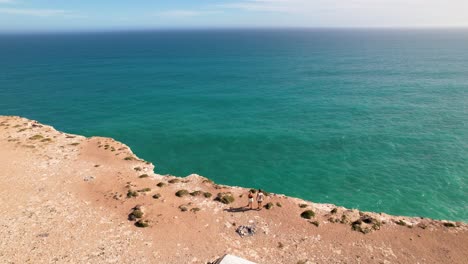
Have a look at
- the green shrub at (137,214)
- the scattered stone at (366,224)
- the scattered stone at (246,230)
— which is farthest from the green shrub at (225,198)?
the scattered stone at (366,224)

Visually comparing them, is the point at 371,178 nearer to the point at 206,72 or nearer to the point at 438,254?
the point at 438,254

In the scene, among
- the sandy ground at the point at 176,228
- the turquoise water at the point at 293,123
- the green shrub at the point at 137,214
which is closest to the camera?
the sandy ground at the point at 176,228

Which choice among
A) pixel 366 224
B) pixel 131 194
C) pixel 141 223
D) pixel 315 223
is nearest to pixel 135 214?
pixel 141 223

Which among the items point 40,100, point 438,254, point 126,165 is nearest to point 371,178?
point 438,254

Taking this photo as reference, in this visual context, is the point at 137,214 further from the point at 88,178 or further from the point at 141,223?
the point at 88,178

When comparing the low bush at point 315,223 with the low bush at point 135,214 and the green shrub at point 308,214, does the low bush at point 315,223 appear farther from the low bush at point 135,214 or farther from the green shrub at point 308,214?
the low bush at point 135,214

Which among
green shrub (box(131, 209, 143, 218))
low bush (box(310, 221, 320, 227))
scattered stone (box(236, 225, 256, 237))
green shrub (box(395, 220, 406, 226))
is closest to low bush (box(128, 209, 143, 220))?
green shrub (box(131, 209, 143, 218))
